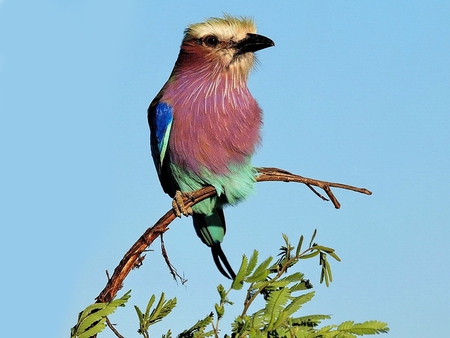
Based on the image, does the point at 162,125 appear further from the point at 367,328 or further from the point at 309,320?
the point at 367,328

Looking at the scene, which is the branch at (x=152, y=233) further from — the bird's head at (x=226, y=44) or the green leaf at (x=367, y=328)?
the bird's head at (x=226, y=44)

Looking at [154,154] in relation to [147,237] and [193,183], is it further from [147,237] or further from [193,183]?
[147,237]

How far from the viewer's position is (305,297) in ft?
6.98

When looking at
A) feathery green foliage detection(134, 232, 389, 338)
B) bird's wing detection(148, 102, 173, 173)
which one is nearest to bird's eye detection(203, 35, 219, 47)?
bird's wing detection(148, 102, 173, 173)

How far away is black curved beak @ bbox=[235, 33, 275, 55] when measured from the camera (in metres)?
Result: 4.04

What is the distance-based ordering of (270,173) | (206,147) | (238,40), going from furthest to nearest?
1. (238,40)
2. (206,147)
3. (270,173)

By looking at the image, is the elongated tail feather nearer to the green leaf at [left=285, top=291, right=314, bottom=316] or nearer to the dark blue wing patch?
the dark blue wing patch

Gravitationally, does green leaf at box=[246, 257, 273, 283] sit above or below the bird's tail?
below

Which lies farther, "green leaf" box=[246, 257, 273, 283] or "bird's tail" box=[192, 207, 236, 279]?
"bird's tail" box=[192, 207, 236, 279]

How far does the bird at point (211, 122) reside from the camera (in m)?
3.87

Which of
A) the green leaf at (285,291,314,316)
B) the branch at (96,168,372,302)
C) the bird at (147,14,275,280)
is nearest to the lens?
the green leaf at (285,291,314,316)

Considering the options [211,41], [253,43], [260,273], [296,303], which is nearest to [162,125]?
[211,41]

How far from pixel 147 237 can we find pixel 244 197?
1.53 metres

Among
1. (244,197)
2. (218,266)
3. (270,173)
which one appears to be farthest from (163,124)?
(270,173)
